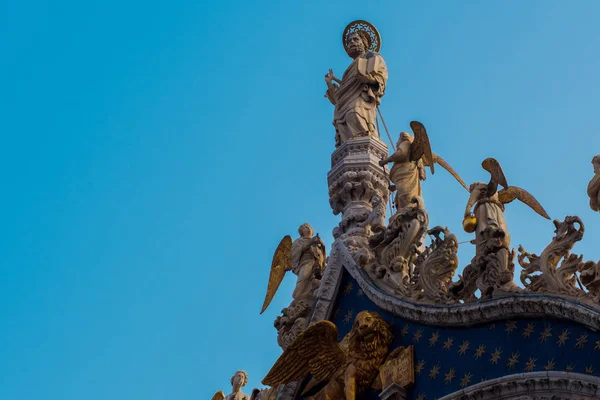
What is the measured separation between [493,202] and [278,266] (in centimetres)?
502

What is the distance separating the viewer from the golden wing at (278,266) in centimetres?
1969

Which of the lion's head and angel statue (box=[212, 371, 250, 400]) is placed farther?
angel statue (box=[212, 371, 250, 400])

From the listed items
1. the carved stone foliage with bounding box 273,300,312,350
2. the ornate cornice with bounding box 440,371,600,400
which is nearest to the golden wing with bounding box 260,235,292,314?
the carved stone foliage with bounding box 273,300,312,350

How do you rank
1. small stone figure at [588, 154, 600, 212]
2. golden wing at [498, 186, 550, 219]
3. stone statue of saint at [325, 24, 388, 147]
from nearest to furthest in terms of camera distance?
small stone figure at [588, 154, 600, 212], golden wing at [498, 186, 550, 219], stone statue of saint at [325, 24, 388, 147]

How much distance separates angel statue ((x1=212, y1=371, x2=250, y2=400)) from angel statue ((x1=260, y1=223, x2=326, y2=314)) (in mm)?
1198

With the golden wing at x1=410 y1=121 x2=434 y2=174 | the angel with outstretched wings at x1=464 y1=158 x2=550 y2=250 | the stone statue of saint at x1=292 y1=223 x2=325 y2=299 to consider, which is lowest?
the angel with outstretched wings at x1=464 y1=158 x2=550 y2=250

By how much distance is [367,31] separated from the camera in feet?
73.0

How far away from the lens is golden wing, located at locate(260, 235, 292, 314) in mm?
19688

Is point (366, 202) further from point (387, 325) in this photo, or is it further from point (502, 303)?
point (502, 303)

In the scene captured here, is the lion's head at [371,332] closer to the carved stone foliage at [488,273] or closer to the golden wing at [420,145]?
the carved stone foliage at [488,273]

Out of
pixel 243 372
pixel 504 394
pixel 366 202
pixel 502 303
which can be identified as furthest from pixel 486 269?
pixel 243 372

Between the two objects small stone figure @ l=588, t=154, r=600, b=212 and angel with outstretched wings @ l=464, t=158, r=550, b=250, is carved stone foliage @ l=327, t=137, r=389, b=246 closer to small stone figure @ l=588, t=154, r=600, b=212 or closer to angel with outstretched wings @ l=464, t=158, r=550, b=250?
angel with outstretched wings @ l=464, t=158, r=550, b=250

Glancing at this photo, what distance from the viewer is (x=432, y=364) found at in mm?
15406

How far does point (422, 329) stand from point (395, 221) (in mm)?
1947
